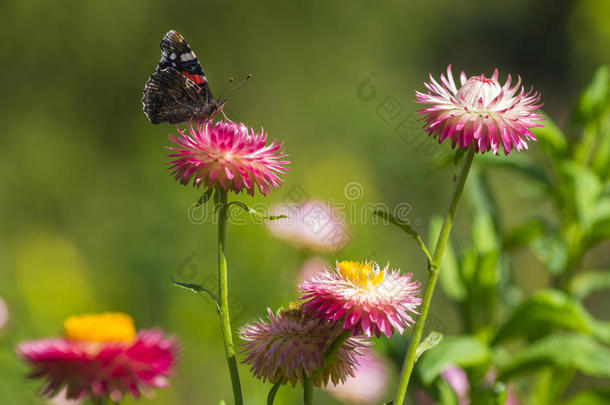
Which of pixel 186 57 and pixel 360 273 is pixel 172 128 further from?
pixel 360 273

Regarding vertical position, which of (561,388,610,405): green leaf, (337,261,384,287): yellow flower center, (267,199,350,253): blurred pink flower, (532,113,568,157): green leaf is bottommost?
(337,261,384,287): yellow flower center

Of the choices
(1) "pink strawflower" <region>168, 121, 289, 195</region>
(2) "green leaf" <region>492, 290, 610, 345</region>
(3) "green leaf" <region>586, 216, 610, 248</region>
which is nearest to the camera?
(1) "pink strawflower" <region>168, 121, 289, 195</region>

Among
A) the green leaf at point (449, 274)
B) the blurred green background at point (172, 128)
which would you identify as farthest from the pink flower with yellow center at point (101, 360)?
the blurred green background at point (172, 128)

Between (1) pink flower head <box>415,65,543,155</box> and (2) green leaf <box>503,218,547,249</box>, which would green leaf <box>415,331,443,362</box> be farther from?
(2) green leaf <box>503,218,547,249</box>

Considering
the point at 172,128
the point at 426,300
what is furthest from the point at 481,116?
the point at 172,128

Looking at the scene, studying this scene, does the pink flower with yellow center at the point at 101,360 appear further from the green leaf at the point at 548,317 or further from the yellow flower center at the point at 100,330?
the green leaf at the point at 548,317

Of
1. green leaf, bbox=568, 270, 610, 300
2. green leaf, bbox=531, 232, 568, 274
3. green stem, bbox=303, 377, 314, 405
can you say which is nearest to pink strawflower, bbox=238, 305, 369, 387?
green stem, bbox=303, 377, 314, 405
